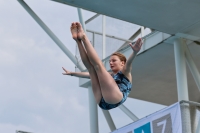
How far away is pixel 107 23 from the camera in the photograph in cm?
1330

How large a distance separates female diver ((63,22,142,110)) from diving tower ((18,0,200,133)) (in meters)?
2.63

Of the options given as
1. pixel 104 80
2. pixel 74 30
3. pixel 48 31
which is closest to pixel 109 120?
pixel 48 31

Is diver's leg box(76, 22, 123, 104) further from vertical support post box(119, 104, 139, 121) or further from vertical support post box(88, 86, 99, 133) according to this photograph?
vertical support post box(119, 104, 139, 121)

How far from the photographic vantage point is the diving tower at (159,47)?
988 cm


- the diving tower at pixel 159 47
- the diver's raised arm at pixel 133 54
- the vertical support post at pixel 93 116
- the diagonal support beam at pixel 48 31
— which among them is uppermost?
the diagonal support beam at pixel 48 31

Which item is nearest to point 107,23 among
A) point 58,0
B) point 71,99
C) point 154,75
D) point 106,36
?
point 106,36

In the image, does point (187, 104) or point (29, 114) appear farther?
point (29, 114)

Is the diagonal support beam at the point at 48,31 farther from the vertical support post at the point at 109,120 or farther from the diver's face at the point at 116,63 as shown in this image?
the diver's face at the point at 116,63

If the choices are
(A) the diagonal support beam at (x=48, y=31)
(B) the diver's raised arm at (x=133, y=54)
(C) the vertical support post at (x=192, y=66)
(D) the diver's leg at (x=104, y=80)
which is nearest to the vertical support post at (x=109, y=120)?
(A) the diagonal support beam at (x=48, y=31)

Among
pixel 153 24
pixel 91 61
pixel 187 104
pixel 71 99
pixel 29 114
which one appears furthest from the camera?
pixel 71 99

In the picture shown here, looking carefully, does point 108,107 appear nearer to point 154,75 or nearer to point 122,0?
point 122,0

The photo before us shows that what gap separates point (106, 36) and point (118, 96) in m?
6.51

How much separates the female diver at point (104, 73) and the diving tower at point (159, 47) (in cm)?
263

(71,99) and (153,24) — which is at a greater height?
(71,99)
